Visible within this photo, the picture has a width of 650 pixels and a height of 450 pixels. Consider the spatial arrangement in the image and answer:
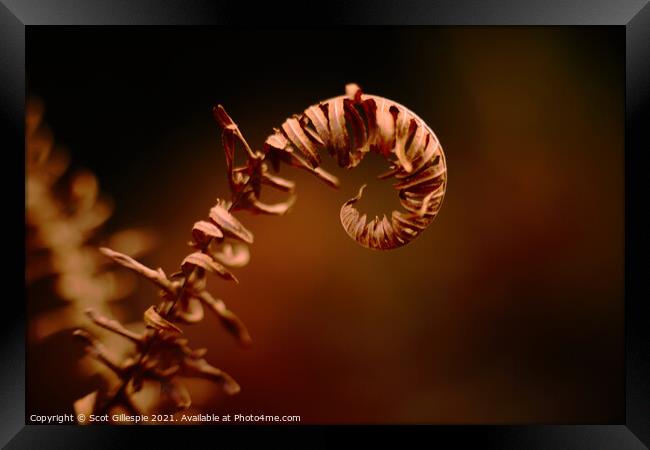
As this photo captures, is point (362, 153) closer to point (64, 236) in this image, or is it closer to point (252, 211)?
point (252, 211)

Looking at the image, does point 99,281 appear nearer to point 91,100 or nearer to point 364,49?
point 91,100

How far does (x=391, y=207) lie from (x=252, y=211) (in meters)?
0.25

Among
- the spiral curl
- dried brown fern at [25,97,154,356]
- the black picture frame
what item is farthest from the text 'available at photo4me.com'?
the spiral curl

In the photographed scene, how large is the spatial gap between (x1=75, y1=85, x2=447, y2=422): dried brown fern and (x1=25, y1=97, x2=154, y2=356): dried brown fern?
0.04 meters

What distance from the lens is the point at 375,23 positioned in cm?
83

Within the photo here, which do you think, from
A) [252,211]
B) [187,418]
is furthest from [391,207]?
[187,418]

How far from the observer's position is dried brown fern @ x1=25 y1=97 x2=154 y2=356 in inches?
33.5

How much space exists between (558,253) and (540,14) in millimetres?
418

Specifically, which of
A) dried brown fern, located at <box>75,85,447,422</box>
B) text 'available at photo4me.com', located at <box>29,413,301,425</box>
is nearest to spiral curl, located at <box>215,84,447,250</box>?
dried brown fern, located at <box>75,85,447,422</box>

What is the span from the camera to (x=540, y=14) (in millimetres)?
821

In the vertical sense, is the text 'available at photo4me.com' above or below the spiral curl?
below

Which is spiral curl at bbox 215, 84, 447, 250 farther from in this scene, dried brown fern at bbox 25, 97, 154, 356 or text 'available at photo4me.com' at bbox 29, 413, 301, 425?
text 'available at photo4me.com' at bbox 29, 413, 301, 425

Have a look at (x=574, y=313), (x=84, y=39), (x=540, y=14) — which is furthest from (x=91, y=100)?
(x=574, y=313)

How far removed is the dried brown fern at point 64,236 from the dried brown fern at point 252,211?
38 millimetres
